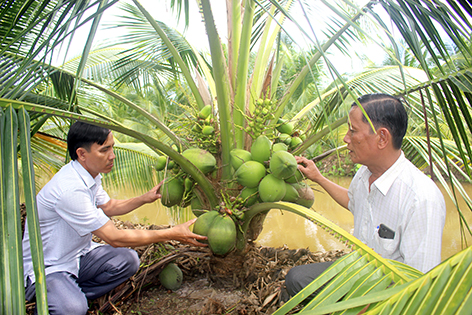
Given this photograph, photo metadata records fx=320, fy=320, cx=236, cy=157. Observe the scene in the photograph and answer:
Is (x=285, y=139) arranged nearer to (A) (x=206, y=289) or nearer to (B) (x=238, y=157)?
(B) (x=238, y=157)

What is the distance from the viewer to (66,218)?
190 cm

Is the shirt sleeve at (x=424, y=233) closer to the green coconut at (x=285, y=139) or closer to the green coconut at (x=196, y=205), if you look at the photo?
the green coconut at (x=285, y=139)

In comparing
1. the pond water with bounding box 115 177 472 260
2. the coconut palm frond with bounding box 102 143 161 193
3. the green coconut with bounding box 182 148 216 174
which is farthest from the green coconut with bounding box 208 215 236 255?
the coconut palm frond with bounding box 102 143 161 193

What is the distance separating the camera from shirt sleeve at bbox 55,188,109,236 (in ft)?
6.14

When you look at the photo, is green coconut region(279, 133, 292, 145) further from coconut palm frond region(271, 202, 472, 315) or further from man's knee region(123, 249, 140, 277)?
man's knee region(123, 249, 140, 277)

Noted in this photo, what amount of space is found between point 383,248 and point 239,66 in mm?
1346

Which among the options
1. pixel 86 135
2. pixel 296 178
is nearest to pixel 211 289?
pixel 296 178

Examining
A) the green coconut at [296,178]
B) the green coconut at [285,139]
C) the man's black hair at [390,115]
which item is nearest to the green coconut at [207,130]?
the green coconut at [285,139]

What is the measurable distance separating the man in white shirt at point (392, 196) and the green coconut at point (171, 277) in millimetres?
941

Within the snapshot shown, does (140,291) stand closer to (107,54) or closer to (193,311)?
(193,311)

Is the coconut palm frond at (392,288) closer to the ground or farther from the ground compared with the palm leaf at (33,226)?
closer to the ground

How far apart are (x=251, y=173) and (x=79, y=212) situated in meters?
1.04

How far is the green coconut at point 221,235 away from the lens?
1.76 metres

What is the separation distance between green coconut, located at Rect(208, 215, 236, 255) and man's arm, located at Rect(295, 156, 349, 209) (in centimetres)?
55
